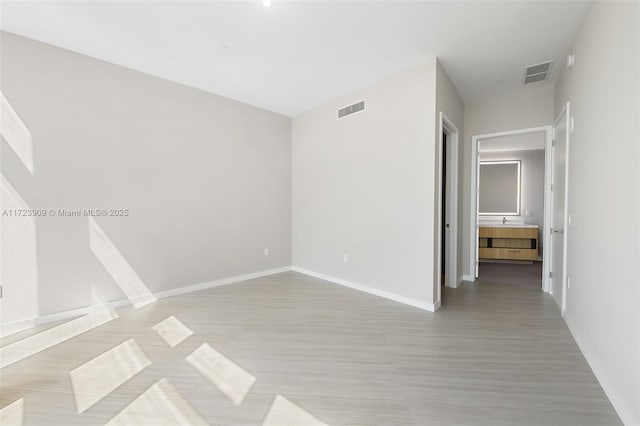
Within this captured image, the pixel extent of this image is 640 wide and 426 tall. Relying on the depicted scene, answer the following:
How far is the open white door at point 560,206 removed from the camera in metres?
2.97

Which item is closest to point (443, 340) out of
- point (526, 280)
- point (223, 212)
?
point (526, 280)

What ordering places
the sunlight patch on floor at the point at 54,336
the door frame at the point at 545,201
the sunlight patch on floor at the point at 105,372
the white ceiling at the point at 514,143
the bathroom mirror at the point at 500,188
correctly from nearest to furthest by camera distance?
1. the sunlight patch on floor at the point at 105,372
2. the sunlight patch on floor at the point at 54,336
3. the door frame at the point at 545,201
4. the white ceiling at the point at 514,143
5. the bathroom mirror at the point at 500,188

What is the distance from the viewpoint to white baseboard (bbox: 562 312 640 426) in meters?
1.49

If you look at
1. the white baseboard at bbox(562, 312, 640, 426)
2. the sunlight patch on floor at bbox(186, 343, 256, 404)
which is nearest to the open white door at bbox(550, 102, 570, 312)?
the white baseboard at bbox(562, 312, 640, 426)

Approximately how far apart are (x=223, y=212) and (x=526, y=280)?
16.7 ft

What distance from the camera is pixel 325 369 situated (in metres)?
2.07

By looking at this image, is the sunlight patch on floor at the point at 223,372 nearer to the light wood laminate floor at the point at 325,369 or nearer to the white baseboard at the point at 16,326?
the light wood laminate floor at the point at 325,369

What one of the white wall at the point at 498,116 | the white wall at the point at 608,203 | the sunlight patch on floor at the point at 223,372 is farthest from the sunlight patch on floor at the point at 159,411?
the white wall at the point at 498,116

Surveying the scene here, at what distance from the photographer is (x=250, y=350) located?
7.74ft

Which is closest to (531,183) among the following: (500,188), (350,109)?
(500,188)

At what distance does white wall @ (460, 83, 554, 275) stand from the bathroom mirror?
8.12 feet

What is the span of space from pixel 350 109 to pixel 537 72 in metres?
2.39

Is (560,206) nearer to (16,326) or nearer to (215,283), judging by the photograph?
(215,283)

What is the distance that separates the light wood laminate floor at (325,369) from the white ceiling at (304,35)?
2897mm
